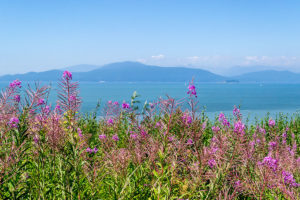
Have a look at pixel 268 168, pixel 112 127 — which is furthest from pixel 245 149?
pixel 112 127

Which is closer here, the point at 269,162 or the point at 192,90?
the point at 269,162

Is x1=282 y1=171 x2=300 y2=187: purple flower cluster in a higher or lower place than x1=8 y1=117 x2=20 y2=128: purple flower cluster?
lower

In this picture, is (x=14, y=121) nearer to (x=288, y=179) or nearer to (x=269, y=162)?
(x=269, y=162)

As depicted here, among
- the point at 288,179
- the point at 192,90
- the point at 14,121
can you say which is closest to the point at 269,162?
the point at 288,179

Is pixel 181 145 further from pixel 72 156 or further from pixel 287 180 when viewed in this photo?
pixel 287 180

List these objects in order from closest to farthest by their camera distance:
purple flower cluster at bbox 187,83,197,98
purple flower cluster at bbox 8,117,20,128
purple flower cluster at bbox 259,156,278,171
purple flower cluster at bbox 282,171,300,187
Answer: purple flower cluster at bbox 8,117,20,128 → purple flower cluster at bbox 259,156,278,171 → purple flower cluster at bbox 187,83,197,98 → purple flower cluster at bbox 282,171,300,187

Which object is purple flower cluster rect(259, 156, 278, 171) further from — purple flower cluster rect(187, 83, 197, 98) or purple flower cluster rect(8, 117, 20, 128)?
purple flower cluster rect(8, 117, 20, 128)

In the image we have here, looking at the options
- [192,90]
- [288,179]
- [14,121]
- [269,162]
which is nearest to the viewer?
[14,121]

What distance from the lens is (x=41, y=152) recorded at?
2568mm

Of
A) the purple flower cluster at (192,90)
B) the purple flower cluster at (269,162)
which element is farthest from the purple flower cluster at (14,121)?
the purple flower cluster at (269,162)

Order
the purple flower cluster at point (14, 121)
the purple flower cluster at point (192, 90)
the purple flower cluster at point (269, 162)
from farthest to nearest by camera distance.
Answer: the purple flower cluster at point (192, 90), the purple flower cluster at point (269, 162), the purple flower cluster at point (14, 121)

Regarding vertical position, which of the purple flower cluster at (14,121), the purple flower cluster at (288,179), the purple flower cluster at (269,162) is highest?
the purple flower cluster at (14,121)

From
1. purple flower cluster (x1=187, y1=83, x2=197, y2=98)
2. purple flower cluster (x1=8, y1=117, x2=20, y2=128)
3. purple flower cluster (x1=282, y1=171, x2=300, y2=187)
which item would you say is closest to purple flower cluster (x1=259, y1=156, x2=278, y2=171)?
purple flower cluster (x1=282, y1=171, x2=300, y2=187)

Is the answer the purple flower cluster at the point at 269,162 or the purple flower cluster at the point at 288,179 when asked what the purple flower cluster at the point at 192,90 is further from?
the purple flower cluster at the point at 288,179
